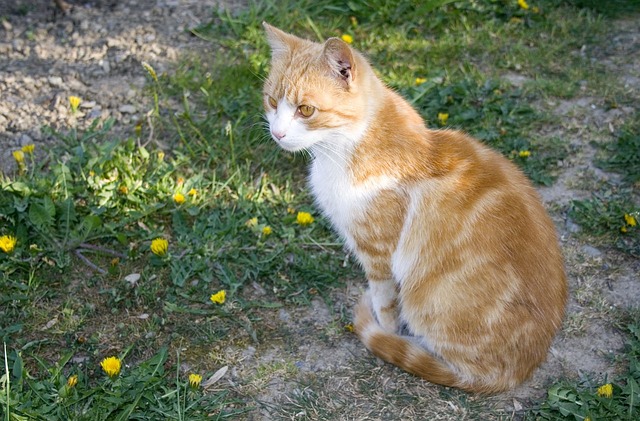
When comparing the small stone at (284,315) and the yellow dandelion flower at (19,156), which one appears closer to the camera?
the small stone at (284,315)

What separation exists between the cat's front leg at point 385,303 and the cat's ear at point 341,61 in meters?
0.86

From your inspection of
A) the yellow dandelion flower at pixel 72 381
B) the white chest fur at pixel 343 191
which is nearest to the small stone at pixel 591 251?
the white chest fur at pixel 343 191

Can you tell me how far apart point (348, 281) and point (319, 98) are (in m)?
1.05

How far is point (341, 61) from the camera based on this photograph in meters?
2.89

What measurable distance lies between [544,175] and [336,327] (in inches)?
60.9

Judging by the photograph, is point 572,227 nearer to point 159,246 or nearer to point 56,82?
point 159,246

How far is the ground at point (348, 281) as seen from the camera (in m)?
3.00

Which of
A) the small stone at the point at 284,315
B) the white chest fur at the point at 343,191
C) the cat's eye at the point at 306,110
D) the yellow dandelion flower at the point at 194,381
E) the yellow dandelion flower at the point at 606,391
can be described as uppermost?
the cat's eye at the point at 306,110

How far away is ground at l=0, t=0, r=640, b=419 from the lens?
118 inches

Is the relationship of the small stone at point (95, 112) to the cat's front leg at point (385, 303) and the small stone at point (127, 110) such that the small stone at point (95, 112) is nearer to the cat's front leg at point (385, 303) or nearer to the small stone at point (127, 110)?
the small stone at point (127, 110)

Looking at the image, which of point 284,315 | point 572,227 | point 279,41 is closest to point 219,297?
point 284,315

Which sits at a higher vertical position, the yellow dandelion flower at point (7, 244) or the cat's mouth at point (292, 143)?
the cat's mouth at point (292, 143)

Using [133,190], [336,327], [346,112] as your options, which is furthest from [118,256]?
[346,112]

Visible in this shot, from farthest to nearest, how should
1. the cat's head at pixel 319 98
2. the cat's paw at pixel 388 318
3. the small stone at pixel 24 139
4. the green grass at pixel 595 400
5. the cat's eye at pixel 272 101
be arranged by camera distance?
the small stone at pixel 24 139, the cat's paw at pixel 388 318, the cat's eye at pixel 272 101, the cat's head at pixel 319 98, the green grass at pixel 595 400
